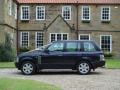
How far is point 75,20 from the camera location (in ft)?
148

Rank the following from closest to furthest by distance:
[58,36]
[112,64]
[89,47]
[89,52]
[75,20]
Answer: [89,52] → [89,47] → [112,64] → [58,36] → [75,20]

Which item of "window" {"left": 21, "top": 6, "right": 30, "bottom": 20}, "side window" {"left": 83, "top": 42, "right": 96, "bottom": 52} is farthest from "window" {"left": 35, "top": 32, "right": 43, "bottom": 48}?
"side window" {"left": 83, "top": 42, "right": 96, "bottom": 52}

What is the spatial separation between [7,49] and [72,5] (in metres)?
12.1

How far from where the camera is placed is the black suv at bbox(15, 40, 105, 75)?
76.6 ft

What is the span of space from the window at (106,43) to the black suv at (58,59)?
21396 millimetres

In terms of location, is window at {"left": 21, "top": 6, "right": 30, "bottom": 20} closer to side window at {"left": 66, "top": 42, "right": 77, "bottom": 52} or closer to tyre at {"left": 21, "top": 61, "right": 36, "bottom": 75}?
side window at {"left": 66, "top": 42, "right": 77, "bottom": 52}

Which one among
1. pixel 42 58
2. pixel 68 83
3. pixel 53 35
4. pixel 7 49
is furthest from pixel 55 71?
pixel 53 35

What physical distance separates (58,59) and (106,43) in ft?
72.7

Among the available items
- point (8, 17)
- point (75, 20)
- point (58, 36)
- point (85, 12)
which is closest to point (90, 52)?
point (8, 17)

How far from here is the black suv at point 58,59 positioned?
23.4m

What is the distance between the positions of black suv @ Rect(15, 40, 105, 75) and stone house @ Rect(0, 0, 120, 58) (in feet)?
68.9

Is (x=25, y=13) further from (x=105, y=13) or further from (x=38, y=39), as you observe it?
(x=105, y=13)

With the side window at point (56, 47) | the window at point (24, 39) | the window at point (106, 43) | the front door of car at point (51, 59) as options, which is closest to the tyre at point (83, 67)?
the front door of car at point (51, 59)

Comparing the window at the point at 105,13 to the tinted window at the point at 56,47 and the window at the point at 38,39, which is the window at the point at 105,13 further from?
the tinted window at the point at 56,47
